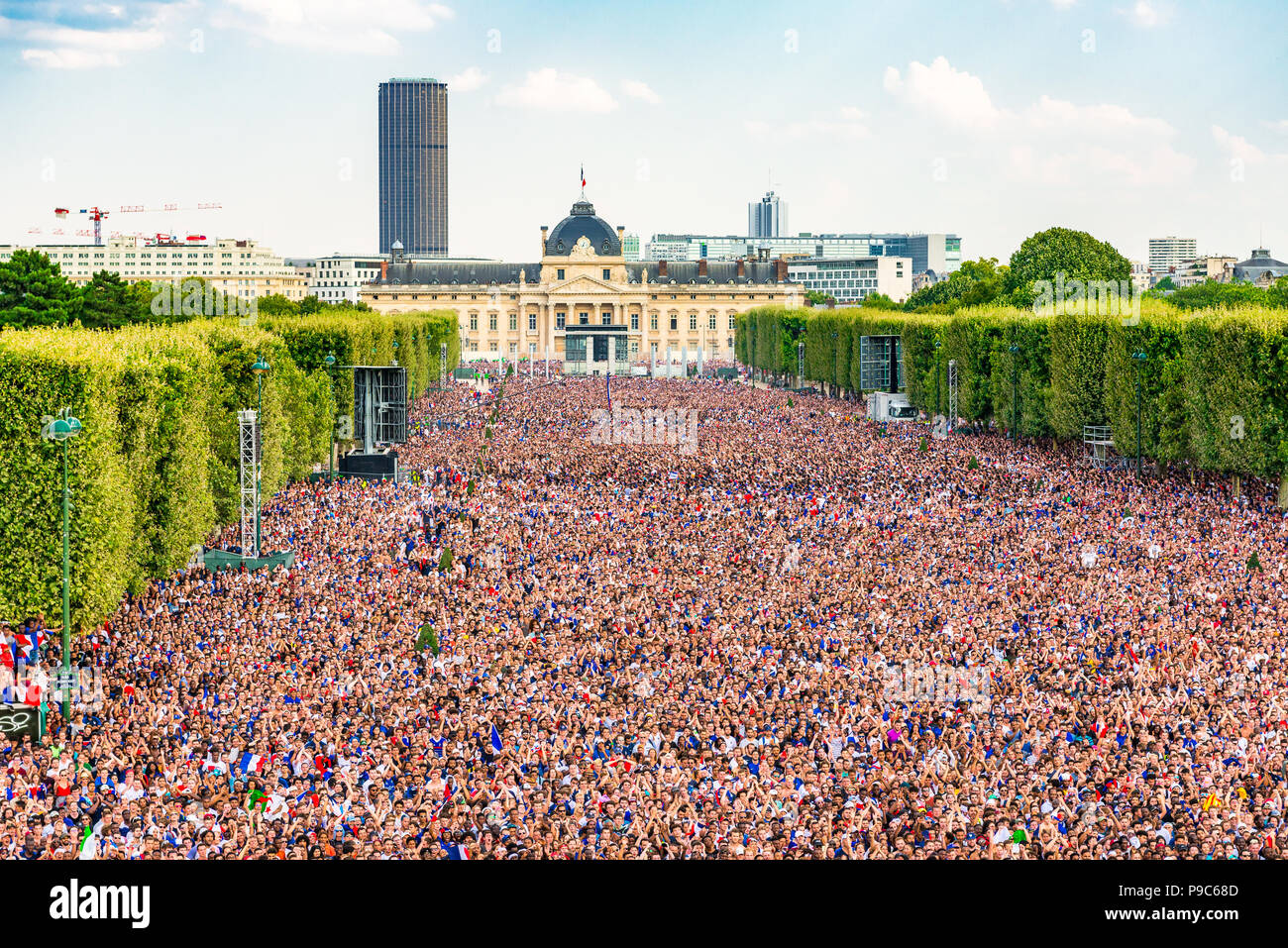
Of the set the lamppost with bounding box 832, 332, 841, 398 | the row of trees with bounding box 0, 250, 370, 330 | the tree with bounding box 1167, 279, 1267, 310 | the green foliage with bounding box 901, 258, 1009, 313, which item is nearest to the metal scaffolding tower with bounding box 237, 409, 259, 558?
the row of trees with bounding box 0, 250, 370, 330

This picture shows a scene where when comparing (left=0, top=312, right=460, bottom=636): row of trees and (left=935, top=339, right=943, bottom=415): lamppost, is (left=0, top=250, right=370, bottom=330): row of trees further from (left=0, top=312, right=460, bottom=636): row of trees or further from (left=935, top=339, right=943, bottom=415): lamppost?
(left=0, top=312, right=460, bottom=636): row of trees

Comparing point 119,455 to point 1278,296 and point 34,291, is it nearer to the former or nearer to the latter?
point 34,291

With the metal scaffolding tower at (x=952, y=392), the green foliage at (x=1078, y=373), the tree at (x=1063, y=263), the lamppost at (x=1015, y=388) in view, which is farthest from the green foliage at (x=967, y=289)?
the green foliage at (x=1078, y=373)

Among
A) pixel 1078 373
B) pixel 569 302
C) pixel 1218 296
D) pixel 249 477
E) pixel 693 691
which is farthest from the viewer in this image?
pixel 569 302

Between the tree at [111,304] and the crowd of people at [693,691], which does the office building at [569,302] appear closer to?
the tree at [111,304]

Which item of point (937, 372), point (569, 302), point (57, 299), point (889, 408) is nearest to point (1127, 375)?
point (937, 372)

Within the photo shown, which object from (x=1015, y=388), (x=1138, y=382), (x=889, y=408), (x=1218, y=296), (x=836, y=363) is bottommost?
(x=889, y=408)

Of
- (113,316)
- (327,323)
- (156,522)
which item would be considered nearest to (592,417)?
(327,323)
